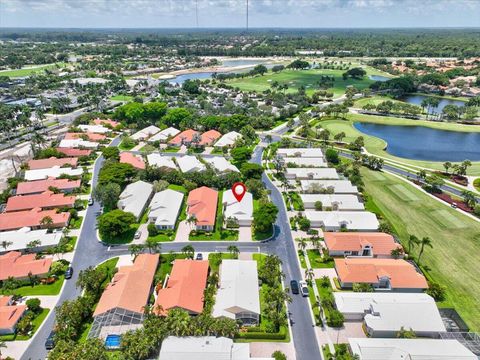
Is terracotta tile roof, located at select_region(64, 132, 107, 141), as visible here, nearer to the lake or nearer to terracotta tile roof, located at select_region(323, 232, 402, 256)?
terracotta tile roof, located at select_region(323, 232, 402, 256)

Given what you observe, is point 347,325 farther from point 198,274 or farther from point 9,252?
point 9,252

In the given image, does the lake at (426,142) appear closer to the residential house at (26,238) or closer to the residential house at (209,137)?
the residential house at (209,137)

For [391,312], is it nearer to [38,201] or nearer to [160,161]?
[160,161]

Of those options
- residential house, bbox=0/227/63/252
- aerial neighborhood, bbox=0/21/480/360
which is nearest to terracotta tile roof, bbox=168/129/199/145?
aerial neighborhood, bbox=0/21/480/360

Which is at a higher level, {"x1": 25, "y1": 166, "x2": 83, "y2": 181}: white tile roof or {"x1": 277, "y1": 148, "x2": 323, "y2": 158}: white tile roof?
{"x1": 277, "y1": 148, "x2": 323, "y2": 158}: white tile roof

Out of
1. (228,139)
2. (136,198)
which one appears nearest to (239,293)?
(136,198)

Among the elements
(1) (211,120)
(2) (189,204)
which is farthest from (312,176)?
(1) (211,120)
